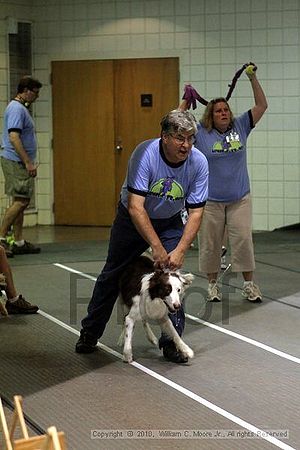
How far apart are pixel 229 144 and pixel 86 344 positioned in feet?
6.58

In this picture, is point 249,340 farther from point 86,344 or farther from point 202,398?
point 202,398

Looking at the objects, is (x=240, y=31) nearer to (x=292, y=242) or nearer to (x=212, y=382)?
(x=292, y=242)

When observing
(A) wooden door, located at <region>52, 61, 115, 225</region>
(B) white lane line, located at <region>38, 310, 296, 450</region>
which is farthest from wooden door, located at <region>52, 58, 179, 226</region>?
(B) white lane line, located at <region>38, 310, 296, 450</region>

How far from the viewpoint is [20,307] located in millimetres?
6492

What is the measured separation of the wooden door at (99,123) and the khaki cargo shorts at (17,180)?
8.34 feet

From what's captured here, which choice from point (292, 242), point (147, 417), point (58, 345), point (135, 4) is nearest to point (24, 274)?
point (58, 345)

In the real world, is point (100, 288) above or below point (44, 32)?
below

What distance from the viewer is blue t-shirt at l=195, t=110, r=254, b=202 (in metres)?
6.61

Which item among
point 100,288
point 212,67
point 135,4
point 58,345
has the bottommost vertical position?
point 58,345

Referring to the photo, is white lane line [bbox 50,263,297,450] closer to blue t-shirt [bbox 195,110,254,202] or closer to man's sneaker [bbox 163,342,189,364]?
man's sneaker [bbox 163,342,189,364]

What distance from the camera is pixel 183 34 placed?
11164 mm

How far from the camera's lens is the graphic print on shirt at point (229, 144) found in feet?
21.7

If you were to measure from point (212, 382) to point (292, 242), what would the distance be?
5353 millimetres

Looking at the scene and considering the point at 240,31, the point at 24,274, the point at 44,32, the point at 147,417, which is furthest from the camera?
the point at 44,32
